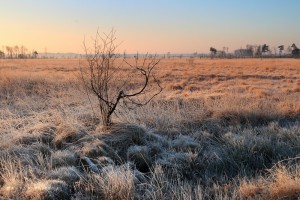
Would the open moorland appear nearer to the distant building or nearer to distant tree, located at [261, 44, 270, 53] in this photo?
distant tree, located at [261, 44, 270, 53]

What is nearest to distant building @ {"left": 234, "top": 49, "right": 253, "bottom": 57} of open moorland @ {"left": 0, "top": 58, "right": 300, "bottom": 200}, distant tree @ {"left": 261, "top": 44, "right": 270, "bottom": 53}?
distant tree @ {"left": 261, "top": 44, "right": 270, "bottom": 53}

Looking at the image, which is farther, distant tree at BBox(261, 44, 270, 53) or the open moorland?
distant tree at BBox(261, 44, 270, 53)

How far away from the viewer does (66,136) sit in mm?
6840

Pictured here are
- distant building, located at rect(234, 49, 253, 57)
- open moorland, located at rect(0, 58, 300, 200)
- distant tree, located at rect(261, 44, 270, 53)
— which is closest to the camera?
open moorland, located at rect(0, 58, 300, 200)

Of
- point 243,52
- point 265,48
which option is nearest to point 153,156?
point 265,48

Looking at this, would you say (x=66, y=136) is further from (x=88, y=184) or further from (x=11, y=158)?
(x=88, y=184)

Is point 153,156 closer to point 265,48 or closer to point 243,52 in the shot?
point 265,48

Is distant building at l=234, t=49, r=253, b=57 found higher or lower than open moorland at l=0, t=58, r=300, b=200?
higher

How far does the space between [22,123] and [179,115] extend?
356 centimetres

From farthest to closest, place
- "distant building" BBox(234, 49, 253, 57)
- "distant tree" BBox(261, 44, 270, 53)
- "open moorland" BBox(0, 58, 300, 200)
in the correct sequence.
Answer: "distant building" BBox(234, 49, 253, 57) < "distant tree" BBox(261, 44, 270, 53) < "open moorland" BBox(0, 58, 300, 200)

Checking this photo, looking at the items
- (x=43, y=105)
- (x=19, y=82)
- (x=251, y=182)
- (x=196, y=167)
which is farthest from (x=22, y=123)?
(x=19, y=82)

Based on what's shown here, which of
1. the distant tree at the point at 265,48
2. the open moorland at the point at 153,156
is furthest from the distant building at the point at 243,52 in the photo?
the open moorland at the point at 153,156

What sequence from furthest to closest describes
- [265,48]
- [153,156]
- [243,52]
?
[243,52], [265,48], [153,156]

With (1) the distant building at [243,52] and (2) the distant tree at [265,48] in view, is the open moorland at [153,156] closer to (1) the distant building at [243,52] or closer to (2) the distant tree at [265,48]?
(2) the distant tree at [265,48]
